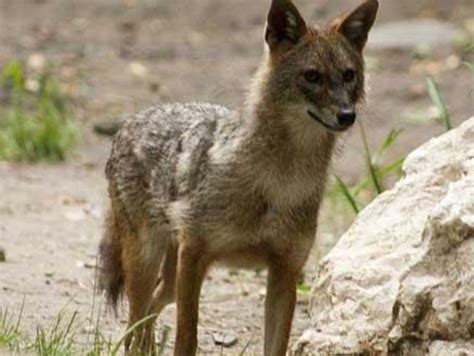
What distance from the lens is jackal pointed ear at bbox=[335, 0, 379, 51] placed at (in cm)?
700

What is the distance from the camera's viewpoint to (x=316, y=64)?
6781 millimetres

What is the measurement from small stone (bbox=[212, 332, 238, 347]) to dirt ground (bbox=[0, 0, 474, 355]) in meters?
0.05

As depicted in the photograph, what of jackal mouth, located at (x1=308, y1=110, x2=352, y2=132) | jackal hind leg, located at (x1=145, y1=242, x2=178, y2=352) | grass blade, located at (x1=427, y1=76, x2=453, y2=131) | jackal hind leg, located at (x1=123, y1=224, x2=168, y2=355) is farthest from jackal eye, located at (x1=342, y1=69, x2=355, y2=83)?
grass blade, located at (x1=427, y1=76, x2=453, y2=131)

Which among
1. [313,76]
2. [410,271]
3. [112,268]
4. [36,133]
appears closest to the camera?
[410,271]

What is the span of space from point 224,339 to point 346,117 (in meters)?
1.72

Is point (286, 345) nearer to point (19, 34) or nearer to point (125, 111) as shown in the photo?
point (125, 111)

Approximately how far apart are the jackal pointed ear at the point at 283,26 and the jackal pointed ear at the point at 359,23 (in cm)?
20

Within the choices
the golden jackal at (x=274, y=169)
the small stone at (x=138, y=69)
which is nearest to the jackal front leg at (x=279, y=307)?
the golden jackal at (x=274, y=169)

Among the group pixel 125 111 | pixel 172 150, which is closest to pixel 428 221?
pixel 172 150

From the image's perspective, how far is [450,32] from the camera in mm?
16078

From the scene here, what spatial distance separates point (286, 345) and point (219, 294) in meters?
1.98

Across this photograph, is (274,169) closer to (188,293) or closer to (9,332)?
(188,293)

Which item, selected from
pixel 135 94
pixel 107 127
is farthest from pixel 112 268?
pixel 135 94

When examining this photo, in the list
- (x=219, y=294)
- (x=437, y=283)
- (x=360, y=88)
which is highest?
(x=360, y=88)
